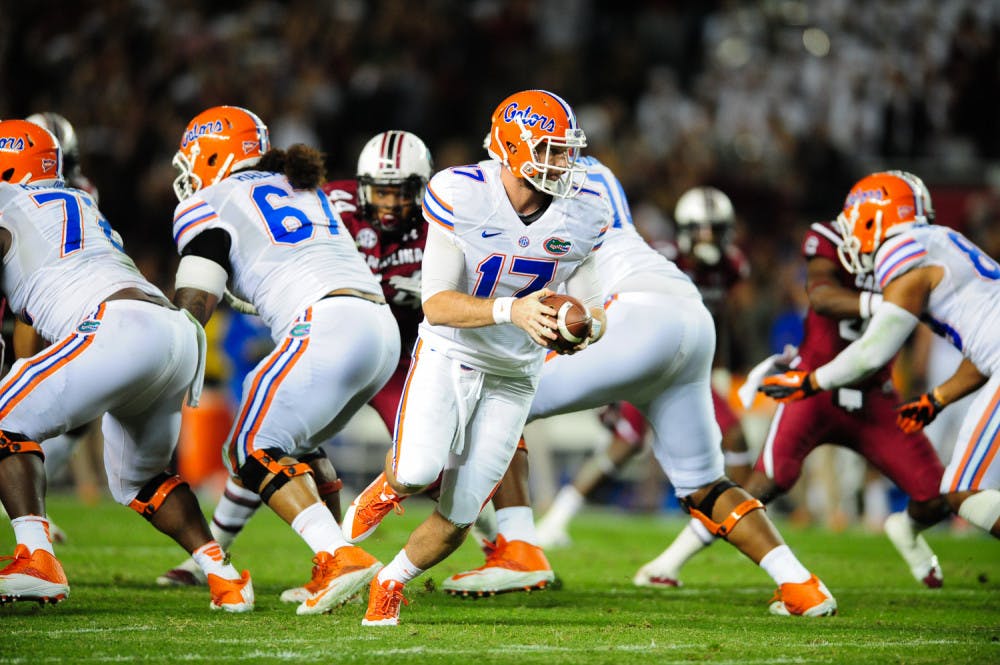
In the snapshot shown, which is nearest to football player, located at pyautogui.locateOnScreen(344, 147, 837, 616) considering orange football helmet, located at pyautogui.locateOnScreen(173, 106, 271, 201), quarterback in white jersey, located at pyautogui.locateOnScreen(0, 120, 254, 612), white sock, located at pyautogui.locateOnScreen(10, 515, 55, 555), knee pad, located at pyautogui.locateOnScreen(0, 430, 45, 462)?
quarterback in white jersey, located at pyautogui.locateOnScreen(0, 120, 254, 612)

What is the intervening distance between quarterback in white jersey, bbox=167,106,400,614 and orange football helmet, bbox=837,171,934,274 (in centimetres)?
221

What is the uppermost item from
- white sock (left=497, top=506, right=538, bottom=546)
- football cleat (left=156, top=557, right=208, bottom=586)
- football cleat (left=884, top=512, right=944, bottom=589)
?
white sock (left=497, top=506, right=538, bottom=546)

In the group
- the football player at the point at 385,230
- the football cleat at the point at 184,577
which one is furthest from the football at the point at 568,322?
the football cleat at the point at 184,577

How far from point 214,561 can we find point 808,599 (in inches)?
92.7

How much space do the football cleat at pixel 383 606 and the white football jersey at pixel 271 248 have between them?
1228 millimetres

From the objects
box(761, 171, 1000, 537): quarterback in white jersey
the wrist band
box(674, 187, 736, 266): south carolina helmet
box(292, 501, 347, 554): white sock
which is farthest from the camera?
box(674, 187, 736, 266): south carolina helmet

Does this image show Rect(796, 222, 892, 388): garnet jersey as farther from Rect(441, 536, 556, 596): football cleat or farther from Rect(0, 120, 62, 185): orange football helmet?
Rect(0, 120, 62, 185): orange football helmet

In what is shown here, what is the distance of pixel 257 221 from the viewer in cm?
543

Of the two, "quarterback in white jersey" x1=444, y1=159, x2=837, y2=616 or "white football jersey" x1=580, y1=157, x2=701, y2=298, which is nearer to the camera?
"quarterback in white jersey" x1=444, y1=159, x2=837, y2=616

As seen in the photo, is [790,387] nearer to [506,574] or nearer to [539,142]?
[506,574]

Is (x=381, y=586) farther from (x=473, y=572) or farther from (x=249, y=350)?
(x=249, y=350)

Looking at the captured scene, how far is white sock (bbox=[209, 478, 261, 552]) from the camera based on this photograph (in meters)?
5.93

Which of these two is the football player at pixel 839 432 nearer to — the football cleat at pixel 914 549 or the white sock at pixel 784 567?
the football cleat at pixel 914 549

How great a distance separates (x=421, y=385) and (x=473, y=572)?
139cm
